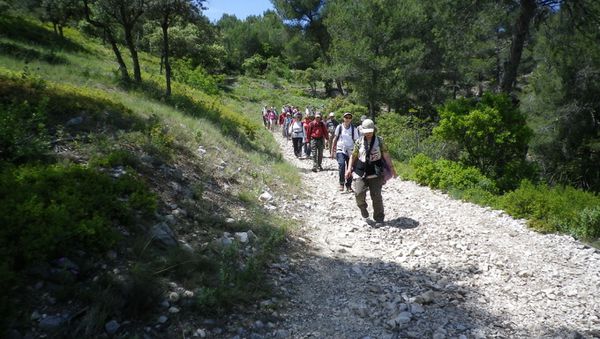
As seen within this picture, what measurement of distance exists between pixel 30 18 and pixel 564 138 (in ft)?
127

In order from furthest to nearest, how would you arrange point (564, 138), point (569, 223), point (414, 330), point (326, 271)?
point (564, 138)
point (569, 223)
point (326, 271)
point (414, 330)

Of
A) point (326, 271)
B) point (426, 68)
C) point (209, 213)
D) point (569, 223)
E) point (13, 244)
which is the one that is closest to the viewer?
point (13, 244)

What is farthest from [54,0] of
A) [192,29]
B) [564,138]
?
[564,138]

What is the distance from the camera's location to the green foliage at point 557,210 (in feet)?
22.4

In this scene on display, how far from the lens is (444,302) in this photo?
183 inches

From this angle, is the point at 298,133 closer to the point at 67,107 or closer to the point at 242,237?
the point at 67,107

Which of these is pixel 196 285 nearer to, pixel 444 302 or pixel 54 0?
pixel 444 302

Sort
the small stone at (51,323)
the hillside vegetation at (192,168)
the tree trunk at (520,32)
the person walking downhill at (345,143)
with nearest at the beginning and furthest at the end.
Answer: the small stone at (51,323), the hillside vegetation at (192,168), the person walking downhill at (345,143), the tree trunk at (520,32)

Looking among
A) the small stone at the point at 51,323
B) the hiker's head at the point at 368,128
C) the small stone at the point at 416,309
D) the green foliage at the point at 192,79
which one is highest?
the green foliage at the point at 192,79

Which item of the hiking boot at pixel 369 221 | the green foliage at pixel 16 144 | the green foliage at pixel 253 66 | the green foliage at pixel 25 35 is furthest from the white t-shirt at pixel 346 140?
the green foliage at pixel 253 66

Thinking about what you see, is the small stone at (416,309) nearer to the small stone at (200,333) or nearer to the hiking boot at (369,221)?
the small stone at (200,333)

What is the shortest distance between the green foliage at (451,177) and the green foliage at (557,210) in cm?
143

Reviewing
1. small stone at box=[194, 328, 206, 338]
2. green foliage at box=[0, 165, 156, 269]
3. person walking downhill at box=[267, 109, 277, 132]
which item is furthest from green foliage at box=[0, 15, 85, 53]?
small stone at box=[194, 328, 206, 338]

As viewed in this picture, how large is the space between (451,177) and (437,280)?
17.9 ft
